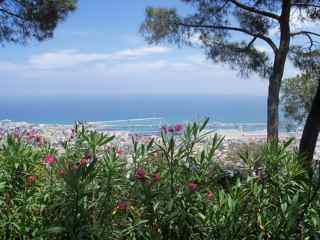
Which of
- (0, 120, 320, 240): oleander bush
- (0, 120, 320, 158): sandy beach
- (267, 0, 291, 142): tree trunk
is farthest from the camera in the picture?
(267, 0, 291, 142): tree trunk

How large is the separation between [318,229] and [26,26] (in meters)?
6.33

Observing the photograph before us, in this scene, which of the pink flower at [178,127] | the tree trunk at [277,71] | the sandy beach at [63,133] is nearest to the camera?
the pink flower at [178,127]

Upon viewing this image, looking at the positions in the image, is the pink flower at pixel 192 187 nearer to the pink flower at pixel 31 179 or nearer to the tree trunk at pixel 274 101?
the pink flower at pixel 31 179

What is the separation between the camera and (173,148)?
2.29 metres

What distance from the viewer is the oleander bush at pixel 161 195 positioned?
2.00 meters

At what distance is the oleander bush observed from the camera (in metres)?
2.00

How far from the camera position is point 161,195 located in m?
2.18

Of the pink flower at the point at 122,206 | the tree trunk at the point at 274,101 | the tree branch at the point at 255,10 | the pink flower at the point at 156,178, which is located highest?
the tree branch at the point at 255,10

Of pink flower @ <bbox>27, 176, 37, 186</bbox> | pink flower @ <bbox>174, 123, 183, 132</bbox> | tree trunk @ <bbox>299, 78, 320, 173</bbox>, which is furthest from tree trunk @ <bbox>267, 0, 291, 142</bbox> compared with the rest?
pink flower @ <bbox>27, 176, 37, 186</bbox>

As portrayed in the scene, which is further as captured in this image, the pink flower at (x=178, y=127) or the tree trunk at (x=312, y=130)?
the tree trunk at (x=312, y=130)

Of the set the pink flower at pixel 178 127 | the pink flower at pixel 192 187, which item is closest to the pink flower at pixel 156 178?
the pink flower at pixel 192 187

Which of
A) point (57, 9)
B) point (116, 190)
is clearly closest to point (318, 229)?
point (116, 190)

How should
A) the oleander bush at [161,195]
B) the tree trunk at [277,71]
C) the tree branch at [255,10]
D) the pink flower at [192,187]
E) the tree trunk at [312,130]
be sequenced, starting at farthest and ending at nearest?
the tree branch at [255,10] → the tree trunk at [277,71] → the tree trunk at [312,130] → the pink flower at [192,187] → the oleander bush at [161,195]

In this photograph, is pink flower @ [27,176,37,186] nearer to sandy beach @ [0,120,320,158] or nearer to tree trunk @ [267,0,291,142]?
sandy beach @ [0,120,320,158]
